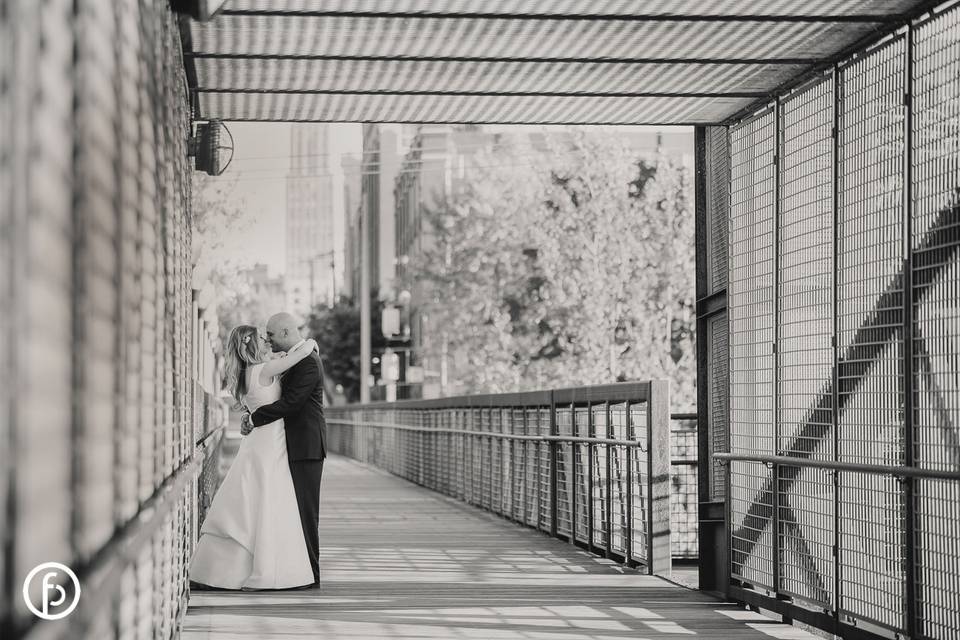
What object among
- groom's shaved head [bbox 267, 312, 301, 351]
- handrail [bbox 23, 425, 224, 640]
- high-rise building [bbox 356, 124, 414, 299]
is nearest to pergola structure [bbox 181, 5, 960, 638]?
groom's shaved head [bbox 267, 312, 301, 351]

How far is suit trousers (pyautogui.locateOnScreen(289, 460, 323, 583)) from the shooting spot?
9133 mm

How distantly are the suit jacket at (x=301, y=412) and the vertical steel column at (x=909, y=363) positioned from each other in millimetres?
4023

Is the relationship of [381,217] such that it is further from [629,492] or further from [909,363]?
[909,363]

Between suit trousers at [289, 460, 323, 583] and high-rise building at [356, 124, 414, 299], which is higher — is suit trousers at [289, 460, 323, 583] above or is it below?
below

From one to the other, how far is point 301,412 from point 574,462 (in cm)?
365

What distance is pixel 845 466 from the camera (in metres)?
6.73

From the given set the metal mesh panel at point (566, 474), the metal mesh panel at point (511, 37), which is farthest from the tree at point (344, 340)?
the metal mesh panel at point (511, 37)

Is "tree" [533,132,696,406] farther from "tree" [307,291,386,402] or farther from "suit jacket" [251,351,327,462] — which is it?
"tree" [307,291,386,402]

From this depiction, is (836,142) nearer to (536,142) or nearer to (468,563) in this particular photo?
(468,563)

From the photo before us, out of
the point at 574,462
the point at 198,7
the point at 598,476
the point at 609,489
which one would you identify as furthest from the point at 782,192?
the point at 574,462

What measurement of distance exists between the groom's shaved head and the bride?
0.18m

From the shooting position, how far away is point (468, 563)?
1098cm

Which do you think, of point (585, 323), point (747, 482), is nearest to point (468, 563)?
point (747, 482)

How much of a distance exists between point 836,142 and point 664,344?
103ft
